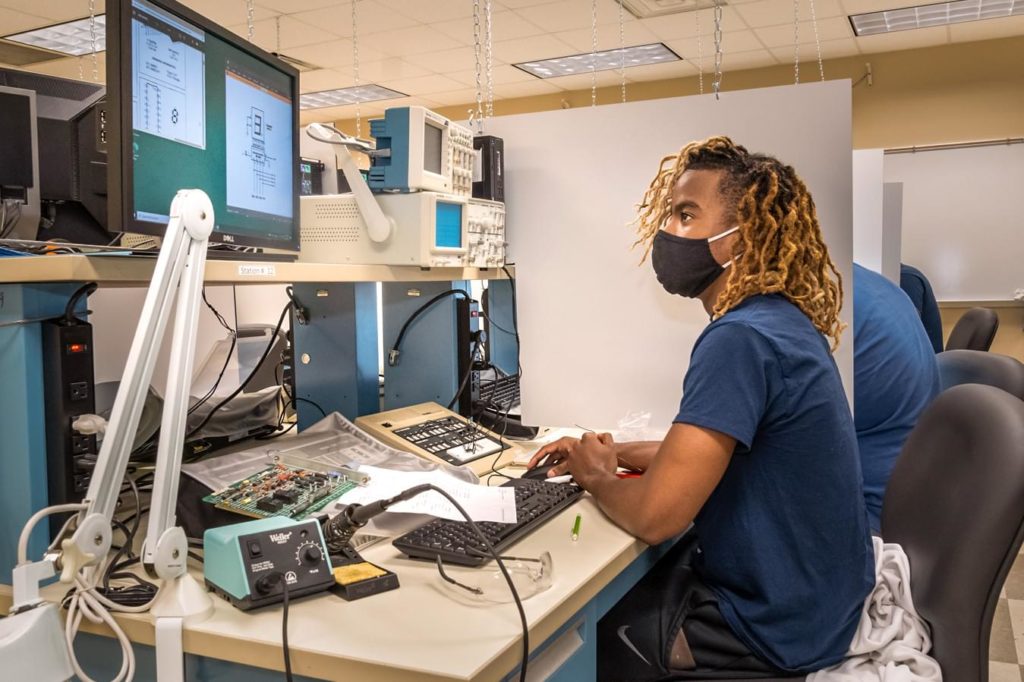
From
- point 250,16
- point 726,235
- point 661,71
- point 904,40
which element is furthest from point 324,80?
point 726,235

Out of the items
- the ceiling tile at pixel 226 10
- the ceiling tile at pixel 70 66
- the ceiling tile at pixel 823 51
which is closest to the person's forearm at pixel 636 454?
the ceiling tile at pixel 226 10

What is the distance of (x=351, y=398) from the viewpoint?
1.87 meters

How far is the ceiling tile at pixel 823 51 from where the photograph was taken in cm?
563

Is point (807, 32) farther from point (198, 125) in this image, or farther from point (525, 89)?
point (198, 125)

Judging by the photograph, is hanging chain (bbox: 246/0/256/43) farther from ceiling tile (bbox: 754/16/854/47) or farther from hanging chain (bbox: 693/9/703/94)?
ceiling tile (bbox: 754/16/854/47)

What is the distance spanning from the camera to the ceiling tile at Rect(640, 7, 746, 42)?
4977mm

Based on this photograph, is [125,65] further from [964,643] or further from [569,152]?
[964,643]

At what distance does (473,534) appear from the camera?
1152 mm

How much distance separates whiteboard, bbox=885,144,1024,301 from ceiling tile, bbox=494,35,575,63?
8.44ft

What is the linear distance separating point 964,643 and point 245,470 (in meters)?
1.12

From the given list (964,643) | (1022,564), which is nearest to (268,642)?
(964,643)

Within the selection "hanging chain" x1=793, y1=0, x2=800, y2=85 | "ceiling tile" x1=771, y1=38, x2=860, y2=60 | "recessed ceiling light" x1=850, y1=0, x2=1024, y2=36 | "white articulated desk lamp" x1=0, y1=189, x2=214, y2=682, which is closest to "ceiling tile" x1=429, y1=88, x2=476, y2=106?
"ceiling tile" x1=771, y1=38, x2=860, y2=60

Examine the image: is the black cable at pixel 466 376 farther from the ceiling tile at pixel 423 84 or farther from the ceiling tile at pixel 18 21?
the ceiling tile at pixel 423 84

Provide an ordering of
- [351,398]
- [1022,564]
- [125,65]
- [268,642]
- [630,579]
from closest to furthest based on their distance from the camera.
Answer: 1. [268,642]
2. [125,65]
3. [630,579]
4. [351,398]
5. [1022,564]
